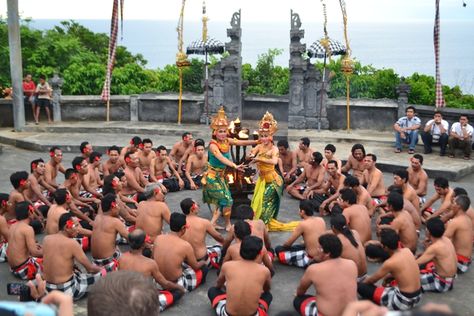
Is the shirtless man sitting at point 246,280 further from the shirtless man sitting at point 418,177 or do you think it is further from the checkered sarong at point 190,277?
the shirtless man sitting at point 418,177

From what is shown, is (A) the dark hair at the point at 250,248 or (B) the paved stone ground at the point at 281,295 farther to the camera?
(B) the paved stone ground at the point at 281,295

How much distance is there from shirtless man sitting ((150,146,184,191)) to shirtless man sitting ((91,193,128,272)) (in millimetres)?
4050

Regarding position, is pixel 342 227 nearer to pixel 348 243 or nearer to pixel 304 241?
pixel 348 243

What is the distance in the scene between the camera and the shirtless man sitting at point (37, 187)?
420 inches

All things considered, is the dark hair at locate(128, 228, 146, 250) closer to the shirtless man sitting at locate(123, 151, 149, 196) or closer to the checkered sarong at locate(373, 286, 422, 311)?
the checkered sarong at locate(373, 286, 422, 311)

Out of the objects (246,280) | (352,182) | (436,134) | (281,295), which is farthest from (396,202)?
(436,134)

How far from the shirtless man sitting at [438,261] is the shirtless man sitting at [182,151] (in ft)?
21.8

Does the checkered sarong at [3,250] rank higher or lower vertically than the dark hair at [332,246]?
lower

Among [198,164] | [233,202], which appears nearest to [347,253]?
[233,202]

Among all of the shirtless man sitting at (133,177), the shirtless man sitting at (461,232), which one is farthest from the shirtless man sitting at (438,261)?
the shirtless man sitting at (133,177)

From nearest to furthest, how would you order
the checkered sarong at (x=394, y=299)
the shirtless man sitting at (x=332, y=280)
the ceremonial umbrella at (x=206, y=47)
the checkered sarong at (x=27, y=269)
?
the shirtless man sitting at (x=332, y=280) → the checkered sarong at (x=394, y=299) → the checkered sarong at (x=27, y=269) → the ceremonial umbrella at (x=206, y=47)

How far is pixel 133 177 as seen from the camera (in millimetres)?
11734

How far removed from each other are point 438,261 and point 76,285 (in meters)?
4.63

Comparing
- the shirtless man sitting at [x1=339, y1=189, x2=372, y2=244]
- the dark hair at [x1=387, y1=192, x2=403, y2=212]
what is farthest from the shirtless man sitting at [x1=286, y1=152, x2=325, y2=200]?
the dark hair at [x1=387, y1=192, x2=403, y2=212]
